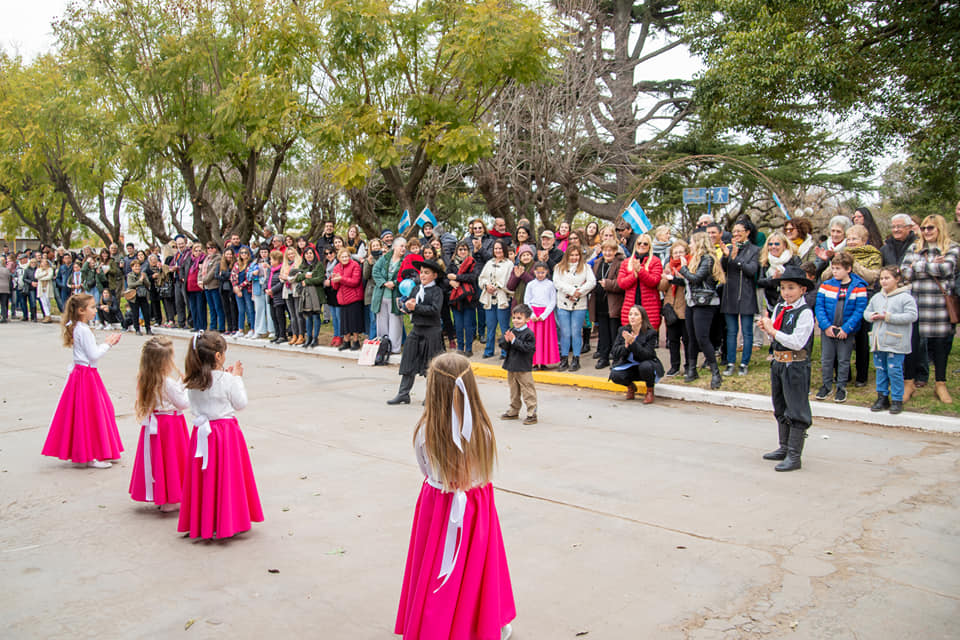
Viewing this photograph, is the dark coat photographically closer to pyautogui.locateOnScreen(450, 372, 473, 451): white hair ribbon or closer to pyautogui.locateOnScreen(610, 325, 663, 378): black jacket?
pyautogui.locateOnScreen(610, 325, 663, 378): black jacket

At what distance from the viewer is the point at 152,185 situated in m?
28.0

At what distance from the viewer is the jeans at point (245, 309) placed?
56.5 feet

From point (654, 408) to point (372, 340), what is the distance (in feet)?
20.2

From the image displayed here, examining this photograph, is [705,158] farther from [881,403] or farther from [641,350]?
[881,403]

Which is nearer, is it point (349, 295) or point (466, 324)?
point (466, 324)

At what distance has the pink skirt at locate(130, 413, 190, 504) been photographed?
5727mm

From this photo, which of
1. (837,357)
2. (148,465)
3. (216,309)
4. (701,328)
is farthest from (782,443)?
(216,309)

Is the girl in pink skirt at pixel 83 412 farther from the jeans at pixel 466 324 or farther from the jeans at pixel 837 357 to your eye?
the jeans at pixel 837 357

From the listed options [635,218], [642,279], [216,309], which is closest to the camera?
[642,279]

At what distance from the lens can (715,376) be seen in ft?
32.8

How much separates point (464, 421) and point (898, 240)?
8257 mm

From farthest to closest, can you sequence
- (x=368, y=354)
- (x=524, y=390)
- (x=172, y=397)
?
(x=368, y=354) → (x=524, y=390) → (x=172, y=397)

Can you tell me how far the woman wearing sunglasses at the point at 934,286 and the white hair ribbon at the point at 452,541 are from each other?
717cm

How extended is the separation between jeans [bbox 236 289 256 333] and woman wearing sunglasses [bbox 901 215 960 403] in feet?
43.2
